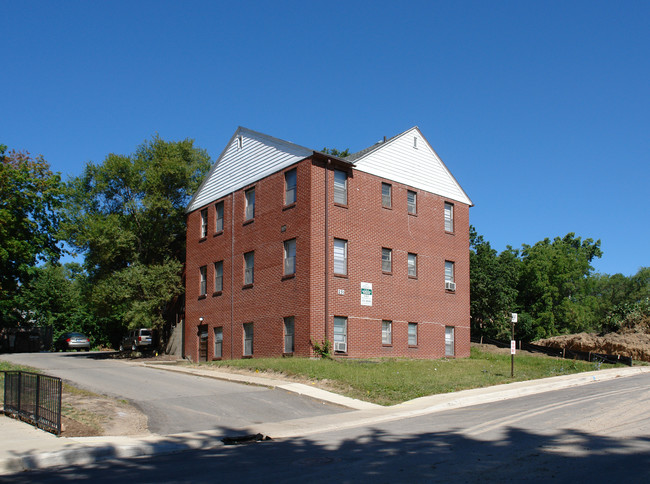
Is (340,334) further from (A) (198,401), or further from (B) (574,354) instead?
(B) (574,354)

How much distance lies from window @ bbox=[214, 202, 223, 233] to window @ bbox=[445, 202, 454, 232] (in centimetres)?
1214

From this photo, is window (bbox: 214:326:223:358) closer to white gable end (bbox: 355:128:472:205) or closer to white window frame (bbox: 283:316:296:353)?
white window frame (bbox: 283:316:296:353)

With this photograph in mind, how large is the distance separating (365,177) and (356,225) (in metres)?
2.44

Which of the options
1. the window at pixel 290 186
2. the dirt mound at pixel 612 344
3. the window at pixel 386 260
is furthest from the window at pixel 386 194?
the dirt mound at pixel 612 344

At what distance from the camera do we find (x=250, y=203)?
3123cm

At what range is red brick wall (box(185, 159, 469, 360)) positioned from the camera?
26859mm

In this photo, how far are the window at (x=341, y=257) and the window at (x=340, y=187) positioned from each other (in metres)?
1.85

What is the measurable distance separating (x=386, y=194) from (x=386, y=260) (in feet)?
10.7

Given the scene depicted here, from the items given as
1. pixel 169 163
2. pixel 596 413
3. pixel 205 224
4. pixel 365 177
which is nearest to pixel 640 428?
pixel 596 413

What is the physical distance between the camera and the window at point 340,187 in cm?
2802

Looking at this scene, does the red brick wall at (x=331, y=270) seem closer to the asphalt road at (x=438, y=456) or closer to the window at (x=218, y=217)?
the window at (x=218, y=217)

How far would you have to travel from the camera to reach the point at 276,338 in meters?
27.8

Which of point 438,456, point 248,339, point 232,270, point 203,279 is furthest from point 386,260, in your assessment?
point 438,456

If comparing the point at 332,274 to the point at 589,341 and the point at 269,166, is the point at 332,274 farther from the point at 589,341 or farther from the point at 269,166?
the point at 589,341
